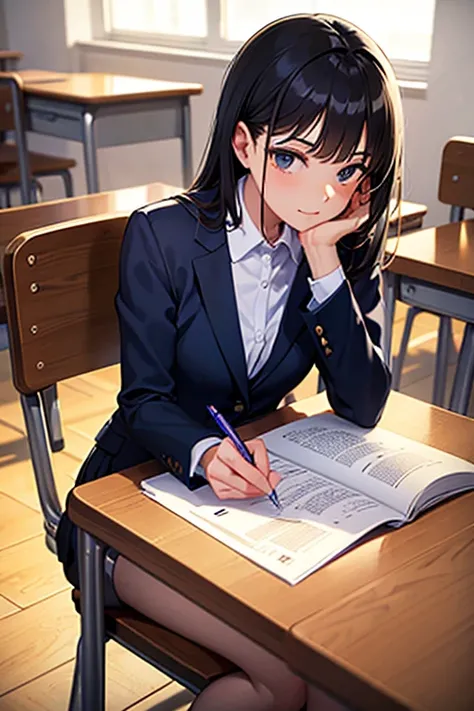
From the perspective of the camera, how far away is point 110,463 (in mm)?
1271

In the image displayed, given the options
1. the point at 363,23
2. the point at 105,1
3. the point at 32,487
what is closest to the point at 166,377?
the point at 32,487

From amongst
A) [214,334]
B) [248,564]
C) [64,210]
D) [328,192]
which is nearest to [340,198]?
[328,192]

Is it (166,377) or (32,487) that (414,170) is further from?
(166,377)

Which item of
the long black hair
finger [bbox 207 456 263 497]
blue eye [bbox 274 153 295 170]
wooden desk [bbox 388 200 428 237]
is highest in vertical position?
the long black hair

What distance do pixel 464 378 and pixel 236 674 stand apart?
1033 mm

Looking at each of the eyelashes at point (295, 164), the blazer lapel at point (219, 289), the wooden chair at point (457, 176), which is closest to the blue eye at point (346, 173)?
the eyelashes at point (295, 164)

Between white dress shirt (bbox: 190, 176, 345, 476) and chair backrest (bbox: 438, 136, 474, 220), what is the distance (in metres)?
1.21

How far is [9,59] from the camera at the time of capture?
17.9ft

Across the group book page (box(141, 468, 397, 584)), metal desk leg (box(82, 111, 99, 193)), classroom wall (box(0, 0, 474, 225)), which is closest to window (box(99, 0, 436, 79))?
classroom wall (box(0, 0, 474, 225))

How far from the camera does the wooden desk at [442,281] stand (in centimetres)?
177

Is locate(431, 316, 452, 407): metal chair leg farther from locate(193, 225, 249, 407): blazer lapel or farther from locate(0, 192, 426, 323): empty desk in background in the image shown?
locate(193, 225, 249, 407): blazer lapel

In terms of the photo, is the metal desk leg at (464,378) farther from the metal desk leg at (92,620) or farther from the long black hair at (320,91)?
the metal desk leg at (92,620)

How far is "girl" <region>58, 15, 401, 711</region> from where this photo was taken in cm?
102

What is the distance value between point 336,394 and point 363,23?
323 centimetres
